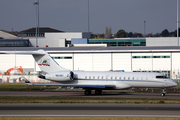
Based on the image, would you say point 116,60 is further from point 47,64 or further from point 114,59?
point 47,64

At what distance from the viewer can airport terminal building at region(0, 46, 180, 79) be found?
58406 mm

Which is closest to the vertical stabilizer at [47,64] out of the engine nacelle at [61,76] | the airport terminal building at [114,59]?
the engine nacelle at [61,76]

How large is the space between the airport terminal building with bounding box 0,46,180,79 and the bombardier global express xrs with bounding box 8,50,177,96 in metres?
22.5

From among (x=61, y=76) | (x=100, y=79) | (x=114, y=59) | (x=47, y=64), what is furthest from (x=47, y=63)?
(x=114, y=59)

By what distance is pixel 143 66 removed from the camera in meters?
59.1

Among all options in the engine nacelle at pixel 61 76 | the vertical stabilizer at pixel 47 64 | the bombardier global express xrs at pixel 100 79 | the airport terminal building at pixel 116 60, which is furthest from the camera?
the airport terminal building at pixel 116 60

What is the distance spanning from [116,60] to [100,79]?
23566 millimetres

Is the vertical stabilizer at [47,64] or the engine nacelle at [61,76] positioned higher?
the vertical stabilizer at [47,64]

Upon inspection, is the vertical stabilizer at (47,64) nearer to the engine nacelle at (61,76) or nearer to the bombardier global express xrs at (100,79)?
the bombardier global express xrs at (100,79)

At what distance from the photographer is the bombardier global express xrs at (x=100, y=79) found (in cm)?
3603

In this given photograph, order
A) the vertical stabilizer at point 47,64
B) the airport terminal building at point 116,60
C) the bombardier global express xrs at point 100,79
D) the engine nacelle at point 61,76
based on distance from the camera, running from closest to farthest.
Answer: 1. the bombardier global express xrs at point 100,79
2. the engine nacelle at point 61,76
3. the vertical stabilizer at point 47,64
4. the airport terminal building at point 116,60

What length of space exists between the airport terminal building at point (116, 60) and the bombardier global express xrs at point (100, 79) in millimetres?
22467

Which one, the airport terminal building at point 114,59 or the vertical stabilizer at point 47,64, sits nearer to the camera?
the vertical stabilizer at point 47,64
